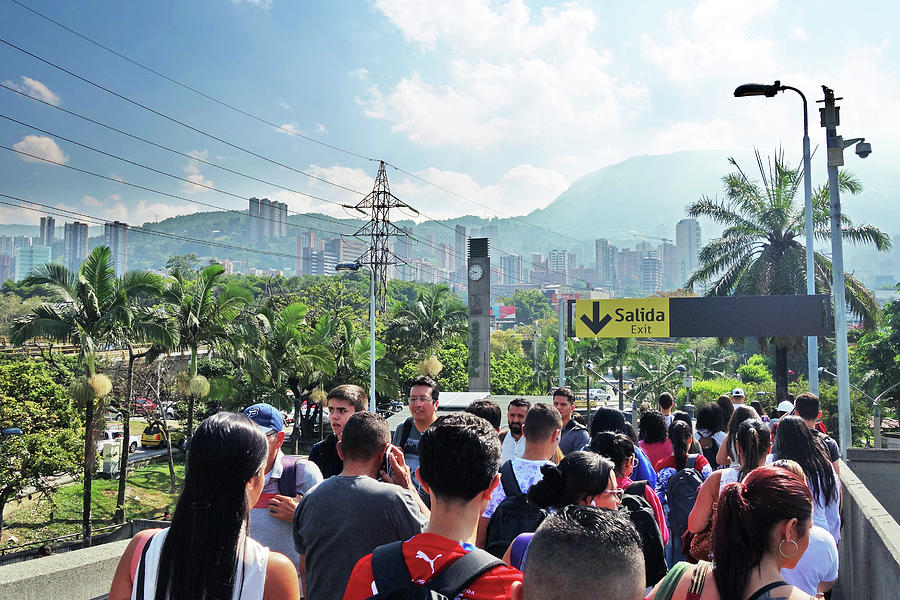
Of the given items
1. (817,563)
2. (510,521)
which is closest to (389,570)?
(510,521)

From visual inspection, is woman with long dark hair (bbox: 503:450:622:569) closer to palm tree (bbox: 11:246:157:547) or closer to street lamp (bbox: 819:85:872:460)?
street lamp (bbox: 819:85:872:460)

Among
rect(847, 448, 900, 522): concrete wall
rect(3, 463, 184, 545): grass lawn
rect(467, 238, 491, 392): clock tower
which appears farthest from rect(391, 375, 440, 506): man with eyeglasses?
rect(467, 238, 491, 392): clock tower

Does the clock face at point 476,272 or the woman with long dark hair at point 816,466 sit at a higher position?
the clock face at point 476,272

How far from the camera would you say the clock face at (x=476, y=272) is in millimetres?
38750

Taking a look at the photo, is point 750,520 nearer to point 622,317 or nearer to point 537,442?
point 537,442

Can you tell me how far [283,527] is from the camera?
3.76 metres

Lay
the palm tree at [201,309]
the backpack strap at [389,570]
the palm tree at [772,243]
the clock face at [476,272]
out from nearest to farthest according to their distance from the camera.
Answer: the backpack strap at [389,570]
the palm tree at [201,309]
the palm tree at [772,243]
the clock face at [476,272]

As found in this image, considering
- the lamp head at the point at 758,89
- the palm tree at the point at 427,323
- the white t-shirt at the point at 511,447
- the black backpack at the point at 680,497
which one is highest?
the lamp head at the point at 758,89

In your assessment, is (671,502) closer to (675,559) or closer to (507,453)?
(675,559)

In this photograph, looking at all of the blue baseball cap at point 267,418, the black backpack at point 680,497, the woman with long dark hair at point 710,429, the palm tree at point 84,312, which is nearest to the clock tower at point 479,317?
the palm tree at point 84,312

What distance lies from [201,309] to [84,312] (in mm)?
5087

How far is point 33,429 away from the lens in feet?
66.5

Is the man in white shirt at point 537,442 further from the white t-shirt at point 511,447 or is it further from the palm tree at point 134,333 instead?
the palm tree at point 134,333

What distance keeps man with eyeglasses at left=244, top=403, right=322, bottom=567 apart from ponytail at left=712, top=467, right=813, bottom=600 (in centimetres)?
224
